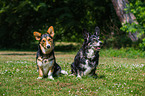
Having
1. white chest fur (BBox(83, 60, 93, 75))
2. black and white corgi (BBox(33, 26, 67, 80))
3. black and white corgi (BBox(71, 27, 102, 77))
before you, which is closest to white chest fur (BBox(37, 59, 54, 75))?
black and white corgi (BBox(33, 26, 67, 80))

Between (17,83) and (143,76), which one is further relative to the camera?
(143,76)

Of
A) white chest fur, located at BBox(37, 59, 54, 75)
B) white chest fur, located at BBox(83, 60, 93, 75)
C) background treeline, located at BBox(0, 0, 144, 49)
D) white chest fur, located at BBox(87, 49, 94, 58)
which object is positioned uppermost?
background treeline, located at BBox(0, 0, 144, 49)

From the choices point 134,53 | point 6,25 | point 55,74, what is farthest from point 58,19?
point 55,74

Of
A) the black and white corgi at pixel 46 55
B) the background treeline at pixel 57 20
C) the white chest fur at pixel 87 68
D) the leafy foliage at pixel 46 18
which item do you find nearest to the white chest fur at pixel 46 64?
the black and white corgi at pixel 46 55

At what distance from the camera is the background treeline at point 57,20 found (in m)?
21.2

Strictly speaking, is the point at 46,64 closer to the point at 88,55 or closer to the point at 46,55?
the point at 46,55

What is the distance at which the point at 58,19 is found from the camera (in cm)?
2158

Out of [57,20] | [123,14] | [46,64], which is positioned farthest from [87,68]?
[57,20]

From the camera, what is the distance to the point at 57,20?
869 inches

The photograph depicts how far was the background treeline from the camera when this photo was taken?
2117 centimetres

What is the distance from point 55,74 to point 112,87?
234cm

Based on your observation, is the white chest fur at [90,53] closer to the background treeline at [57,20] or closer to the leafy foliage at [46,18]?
the background treeline at [57,20]

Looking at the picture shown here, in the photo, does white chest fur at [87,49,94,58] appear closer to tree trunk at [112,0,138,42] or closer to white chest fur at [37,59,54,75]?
white chest fur at [37,59,54,75]

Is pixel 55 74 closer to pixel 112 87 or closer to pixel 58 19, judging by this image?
pixel 112 87
